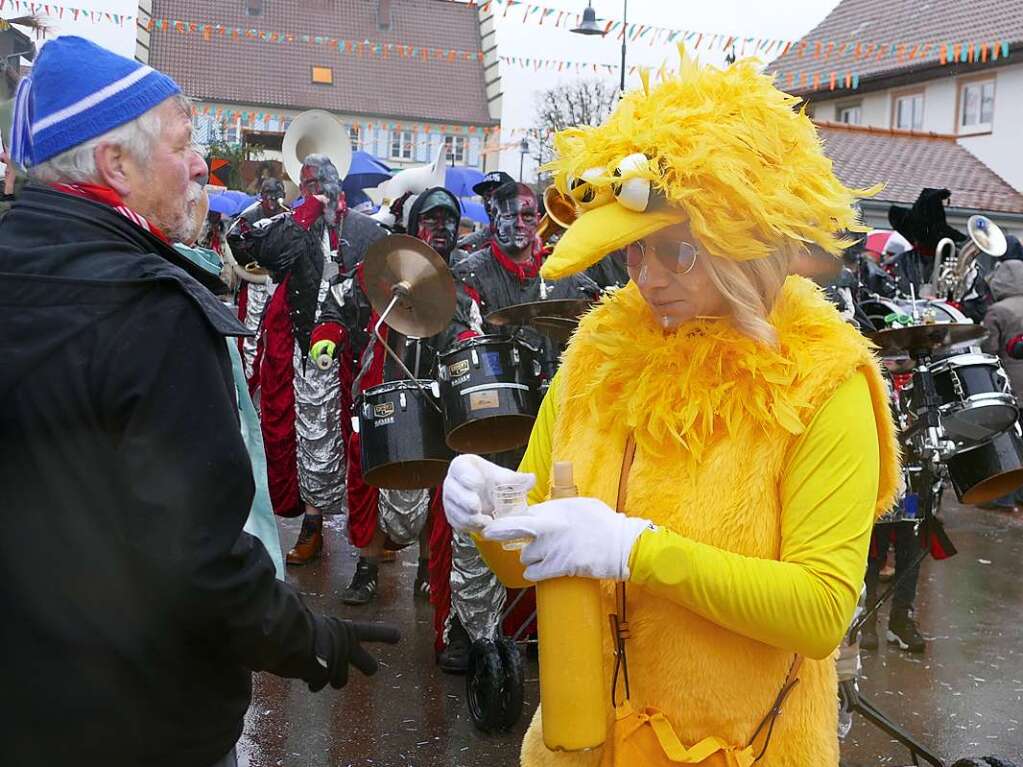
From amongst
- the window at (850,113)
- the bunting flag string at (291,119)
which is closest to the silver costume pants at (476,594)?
the window at (850,113)

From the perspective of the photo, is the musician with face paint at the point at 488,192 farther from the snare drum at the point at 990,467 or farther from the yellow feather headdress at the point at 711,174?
the yellow feather headdress at the point at 711,174

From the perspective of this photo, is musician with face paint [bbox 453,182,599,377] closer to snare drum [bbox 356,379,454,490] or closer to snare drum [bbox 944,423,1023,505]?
snare drum [bbox 356,379,454,490]

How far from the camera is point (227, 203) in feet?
45.7

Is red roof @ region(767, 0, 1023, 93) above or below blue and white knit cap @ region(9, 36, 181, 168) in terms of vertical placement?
above

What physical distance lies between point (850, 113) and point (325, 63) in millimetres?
22866

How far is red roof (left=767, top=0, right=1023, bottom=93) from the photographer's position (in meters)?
23.9

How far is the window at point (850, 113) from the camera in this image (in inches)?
Result: 1097

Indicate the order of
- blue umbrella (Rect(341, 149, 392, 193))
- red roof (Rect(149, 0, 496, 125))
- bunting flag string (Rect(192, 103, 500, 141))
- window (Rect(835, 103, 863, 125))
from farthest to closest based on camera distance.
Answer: red roof (Rect(149, 0, 496, 125)) < bunting flag string (Rect(192, 103, 500, 141)) < window (Rect(835, 103, 863, 125)) < blue umbrella (Rect(341, 149, 392, 193))

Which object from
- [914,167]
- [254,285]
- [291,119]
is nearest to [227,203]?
[254,285]

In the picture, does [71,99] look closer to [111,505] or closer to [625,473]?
[111,505]

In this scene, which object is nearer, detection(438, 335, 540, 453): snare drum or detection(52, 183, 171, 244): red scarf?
detection(52, 183, 171, 244): red scarf

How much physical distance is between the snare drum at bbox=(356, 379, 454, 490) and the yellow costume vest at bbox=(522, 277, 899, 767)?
227 cm

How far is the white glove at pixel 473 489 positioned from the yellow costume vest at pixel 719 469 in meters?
0.15

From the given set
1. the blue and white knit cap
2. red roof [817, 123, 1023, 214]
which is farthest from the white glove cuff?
red roof [817, 123, 1023, 214]
